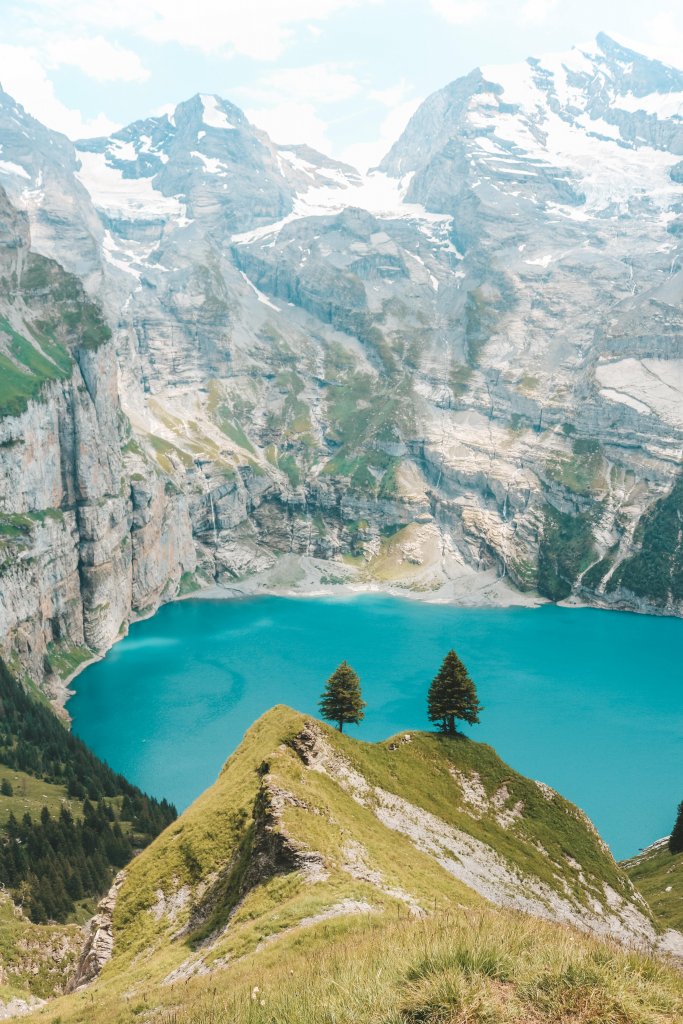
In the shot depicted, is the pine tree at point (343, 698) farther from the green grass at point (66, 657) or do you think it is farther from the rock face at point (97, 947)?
the green grass at point (66, 657)

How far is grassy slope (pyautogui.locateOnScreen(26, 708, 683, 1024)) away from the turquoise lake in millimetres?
56315

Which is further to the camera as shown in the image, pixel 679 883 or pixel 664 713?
pixel 664 713

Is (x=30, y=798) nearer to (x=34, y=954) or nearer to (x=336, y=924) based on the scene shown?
(x=34, y=954)

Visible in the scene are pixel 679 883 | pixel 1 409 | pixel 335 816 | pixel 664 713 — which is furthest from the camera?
pixel 1 409

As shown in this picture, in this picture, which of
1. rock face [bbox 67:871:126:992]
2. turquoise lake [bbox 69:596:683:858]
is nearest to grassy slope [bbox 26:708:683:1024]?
rock face [bbox 67:871:126:992]

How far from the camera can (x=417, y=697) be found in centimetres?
14488

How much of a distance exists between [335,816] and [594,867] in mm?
26133

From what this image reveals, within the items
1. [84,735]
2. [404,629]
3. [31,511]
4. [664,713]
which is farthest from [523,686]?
[31,511]

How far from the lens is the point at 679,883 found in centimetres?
6184

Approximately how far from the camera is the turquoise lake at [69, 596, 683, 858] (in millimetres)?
109562

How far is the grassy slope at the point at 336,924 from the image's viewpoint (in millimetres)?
11836

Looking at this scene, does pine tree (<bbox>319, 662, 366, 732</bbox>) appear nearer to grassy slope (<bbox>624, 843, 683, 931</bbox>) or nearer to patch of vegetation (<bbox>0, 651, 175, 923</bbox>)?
grassy slope (<bbox>624, 843, 683, 931</bbox>)

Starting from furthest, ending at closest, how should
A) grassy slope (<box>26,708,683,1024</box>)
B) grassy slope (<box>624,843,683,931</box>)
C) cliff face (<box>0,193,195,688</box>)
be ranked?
cliff face (<box>0,193,195,688</box>)
grassy slope (<box>624,843,683,931</box>)
grassy slope (<box>26,708,683,1024</box>)

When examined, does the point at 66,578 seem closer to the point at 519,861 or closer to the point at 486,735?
the point at 486,735
